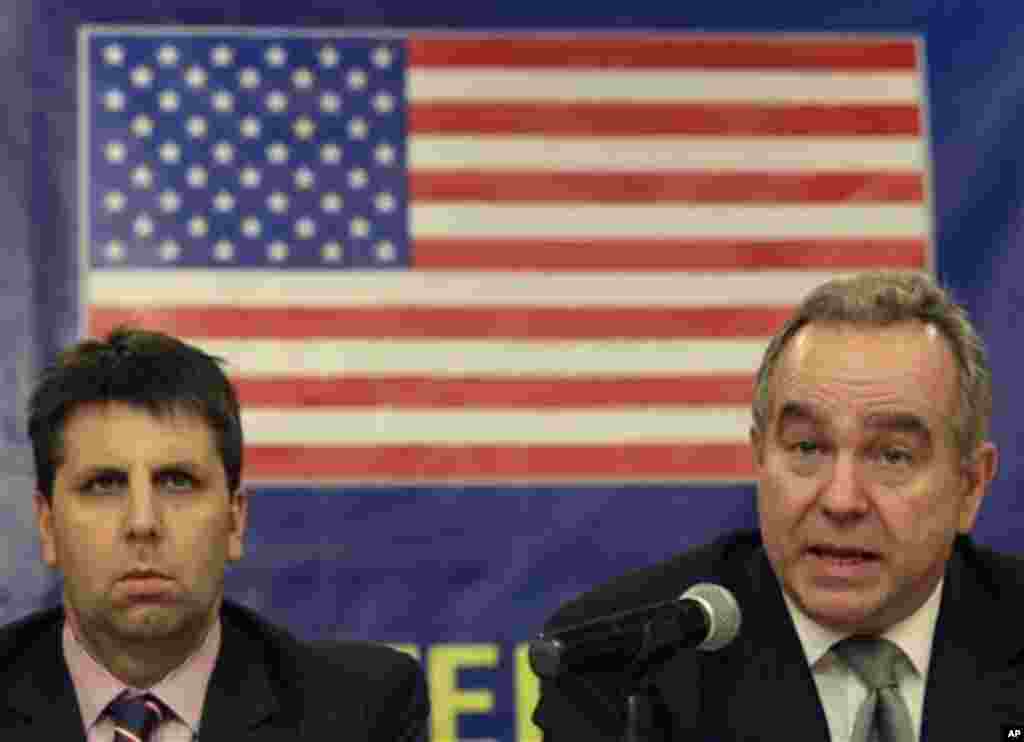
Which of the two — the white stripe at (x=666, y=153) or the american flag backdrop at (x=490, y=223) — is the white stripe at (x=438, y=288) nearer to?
the american flag backdrop at (x=490, y=223)

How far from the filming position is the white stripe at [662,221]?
4.43 m

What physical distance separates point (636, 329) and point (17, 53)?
155 centimetres

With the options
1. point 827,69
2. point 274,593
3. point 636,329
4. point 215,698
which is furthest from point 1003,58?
point 215,698

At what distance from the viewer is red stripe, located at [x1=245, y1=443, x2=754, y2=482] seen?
14.2 ft

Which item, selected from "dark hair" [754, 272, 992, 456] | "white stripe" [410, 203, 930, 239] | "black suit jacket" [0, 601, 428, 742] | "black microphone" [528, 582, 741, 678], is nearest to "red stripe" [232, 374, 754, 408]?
"white stripe" [410, 203, 930, 239]

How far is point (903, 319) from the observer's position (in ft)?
9.83

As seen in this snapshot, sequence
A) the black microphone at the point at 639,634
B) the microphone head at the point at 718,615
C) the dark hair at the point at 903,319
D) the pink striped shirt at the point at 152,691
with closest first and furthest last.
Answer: the black microphone at the point at 639,634 → the microphone head at the point at 718,615 → the dark hair at the point at 903,319 → the pink striped shirt at the point at 152,691

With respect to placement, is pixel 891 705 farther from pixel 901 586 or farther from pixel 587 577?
pixel 587 577

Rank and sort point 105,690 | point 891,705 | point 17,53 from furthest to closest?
point 17,53, point 105,690, point 891,705

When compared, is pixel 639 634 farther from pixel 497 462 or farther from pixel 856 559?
pixel 497 462

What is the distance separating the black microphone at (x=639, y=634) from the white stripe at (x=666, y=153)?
227 centimetres

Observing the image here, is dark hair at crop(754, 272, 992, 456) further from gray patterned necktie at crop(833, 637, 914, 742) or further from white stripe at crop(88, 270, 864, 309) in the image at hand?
white stripe at crop(88, 270, 864, 309)

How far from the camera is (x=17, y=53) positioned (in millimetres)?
4289

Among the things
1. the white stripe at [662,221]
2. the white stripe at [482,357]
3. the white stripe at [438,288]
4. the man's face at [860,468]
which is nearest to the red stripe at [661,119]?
the white stripe at [662,221]
